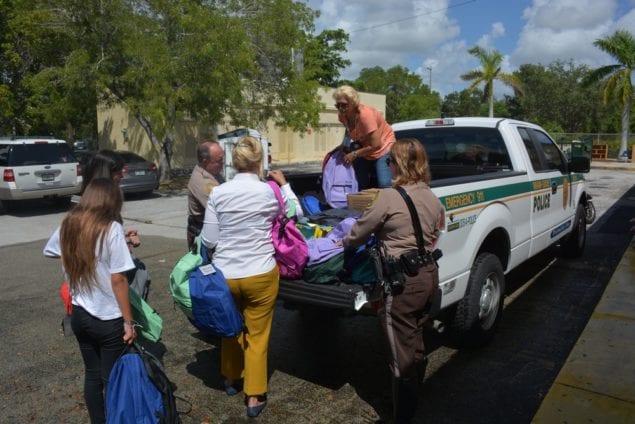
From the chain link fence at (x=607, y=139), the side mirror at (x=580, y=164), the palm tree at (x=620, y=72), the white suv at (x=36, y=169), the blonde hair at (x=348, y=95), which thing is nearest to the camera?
the blonde hair at (x=348, y=95)

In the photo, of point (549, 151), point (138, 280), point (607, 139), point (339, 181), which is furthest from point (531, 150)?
point (607, 139)

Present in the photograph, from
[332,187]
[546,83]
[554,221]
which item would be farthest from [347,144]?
[546,83]

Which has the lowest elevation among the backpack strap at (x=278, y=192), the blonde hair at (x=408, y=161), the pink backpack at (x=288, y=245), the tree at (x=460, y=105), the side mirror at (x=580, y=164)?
the pink backpack at (x=288, y=245)

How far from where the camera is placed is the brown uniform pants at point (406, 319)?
10.7 feet

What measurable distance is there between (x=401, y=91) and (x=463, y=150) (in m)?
67.4

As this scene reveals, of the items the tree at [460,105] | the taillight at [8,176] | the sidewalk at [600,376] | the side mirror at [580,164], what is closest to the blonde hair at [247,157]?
the sidewalk at [600,376]

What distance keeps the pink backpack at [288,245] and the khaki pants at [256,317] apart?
0.10 meters

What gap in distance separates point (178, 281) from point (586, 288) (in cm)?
489

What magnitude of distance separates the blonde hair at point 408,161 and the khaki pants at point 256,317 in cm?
100

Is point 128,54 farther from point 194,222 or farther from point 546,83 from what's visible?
point 546,83

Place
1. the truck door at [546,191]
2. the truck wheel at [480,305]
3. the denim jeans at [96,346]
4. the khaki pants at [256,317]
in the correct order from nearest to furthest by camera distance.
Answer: the denim jeans at [96,346] < the khaki pants at [256,317] < the truck wheel at [480,305] < the truck door at [546,191]

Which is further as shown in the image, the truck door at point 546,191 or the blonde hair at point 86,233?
the truck door at point 546,191

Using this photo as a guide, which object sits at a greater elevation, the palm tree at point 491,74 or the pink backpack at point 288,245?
the palm tree at point 491,74

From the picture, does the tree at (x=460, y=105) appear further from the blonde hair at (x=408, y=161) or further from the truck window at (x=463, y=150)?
the blonde hair at (x=408, y=161)
